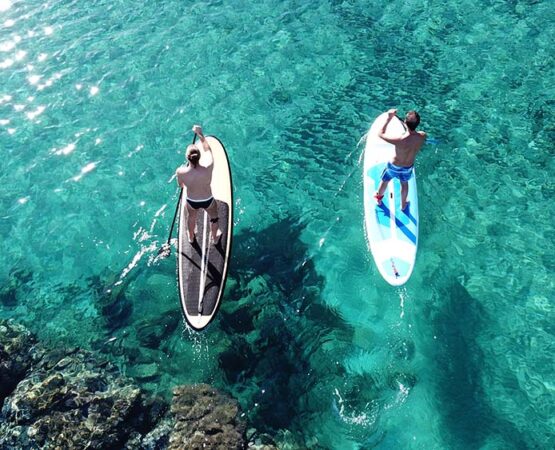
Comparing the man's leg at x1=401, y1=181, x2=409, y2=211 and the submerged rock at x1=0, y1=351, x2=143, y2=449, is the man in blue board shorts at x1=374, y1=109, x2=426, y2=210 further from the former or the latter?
the submerged rock at x1=0, y1=351, x2=143, y2=449

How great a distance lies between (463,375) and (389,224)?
150 inches

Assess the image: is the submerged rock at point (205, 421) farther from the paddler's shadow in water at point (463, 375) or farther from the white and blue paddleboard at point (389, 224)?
the white and blue paddleboard at point (389, 224)

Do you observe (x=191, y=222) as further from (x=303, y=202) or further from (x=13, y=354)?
(x=13, y=354)

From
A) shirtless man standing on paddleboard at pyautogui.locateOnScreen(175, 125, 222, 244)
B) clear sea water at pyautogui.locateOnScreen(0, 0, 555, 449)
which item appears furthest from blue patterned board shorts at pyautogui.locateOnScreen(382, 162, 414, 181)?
shirtless man standing on paddleboard at pyautogui.locateOnScreen(175, 125, 222, 244)

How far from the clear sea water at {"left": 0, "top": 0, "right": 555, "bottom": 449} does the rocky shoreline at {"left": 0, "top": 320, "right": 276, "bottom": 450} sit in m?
0.45

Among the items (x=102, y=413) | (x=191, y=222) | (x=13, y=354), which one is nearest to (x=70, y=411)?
(x=102, y=413)

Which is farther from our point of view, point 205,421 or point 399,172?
point 399,172

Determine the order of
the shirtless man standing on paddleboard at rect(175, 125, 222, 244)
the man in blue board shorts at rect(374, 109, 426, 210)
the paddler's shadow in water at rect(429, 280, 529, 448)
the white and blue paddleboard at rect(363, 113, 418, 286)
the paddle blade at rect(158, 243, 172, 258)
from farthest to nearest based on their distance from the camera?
the paddle blade at rect(158, 243, 172, 258) → the white and blue paddleboard at rect(363, 113, 418, 286) → the man in blue board shorts at rect(374, 109, 426, 210) → the shirtless man standing on paddleboard at rect(175, 125, 222, 244) → the paddler's shadow in water at rect(429, 280, 529, 448)

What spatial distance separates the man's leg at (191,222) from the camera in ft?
38.9

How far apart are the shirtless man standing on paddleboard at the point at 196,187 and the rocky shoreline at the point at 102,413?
3632 mm

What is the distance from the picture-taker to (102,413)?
1059cm

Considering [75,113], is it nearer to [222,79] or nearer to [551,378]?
[222,79]

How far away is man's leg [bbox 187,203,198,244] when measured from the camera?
1187 cm

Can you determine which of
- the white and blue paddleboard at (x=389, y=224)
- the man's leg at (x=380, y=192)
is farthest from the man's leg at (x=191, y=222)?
the man's leg at (x=380, y=192)
